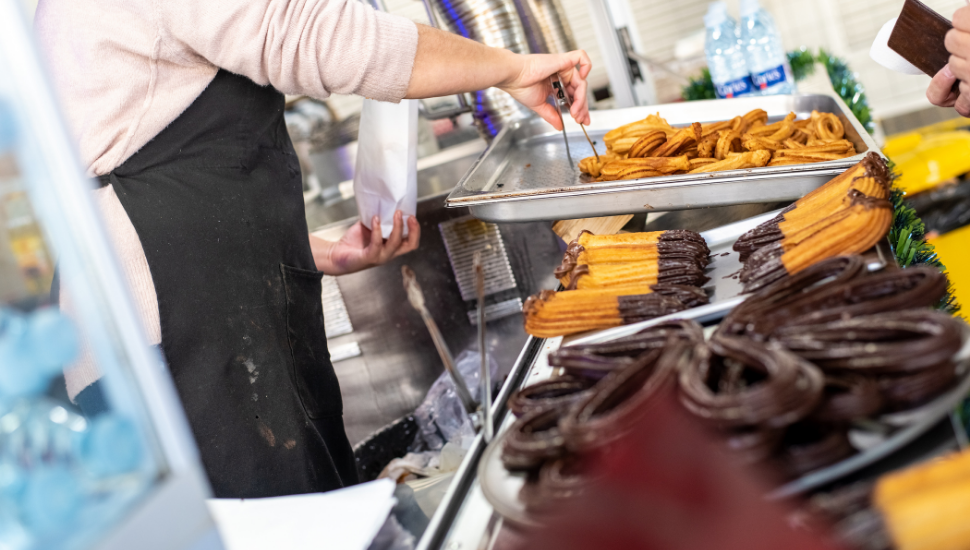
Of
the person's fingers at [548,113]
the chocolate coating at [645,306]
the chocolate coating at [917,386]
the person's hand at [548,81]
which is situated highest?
the person's hand at [548,81]

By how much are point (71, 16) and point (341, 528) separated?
4.29 feet

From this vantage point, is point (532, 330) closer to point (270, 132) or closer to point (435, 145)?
point (270, 132)

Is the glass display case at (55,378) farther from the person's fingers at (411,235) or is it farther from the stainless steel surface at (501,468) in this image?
the person's fingers at (411,235)

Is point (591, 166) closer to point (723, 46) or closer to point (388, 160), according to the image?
point (388, 160)

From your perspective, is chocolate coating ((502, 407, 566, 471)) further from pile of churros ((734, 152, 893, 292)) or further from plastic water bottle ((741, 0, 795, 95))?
plastic water bottle ((741, 0, 795, 95))

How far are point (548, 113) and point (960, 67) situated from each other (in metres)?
1.08

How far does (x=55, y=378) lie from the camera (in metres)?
0.85

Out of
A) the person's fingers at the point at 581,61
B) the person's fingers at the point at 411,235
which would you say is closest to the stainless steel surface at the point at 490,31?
the person's fingers at the point at 411,235

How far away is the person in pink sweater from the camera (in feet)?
5.33

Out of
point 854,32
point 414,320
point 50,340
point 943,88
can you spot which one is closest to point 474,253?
point 414,320

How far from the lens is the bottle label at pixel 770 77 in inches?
117

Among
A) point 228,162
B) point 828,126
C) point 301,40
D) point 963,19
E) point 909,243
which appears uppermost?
point 301,40

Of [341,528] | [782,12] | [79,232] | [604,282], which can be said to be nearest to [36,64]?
→ [79,232]

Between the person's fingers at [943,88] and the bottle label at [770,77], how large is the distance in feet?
3.17
